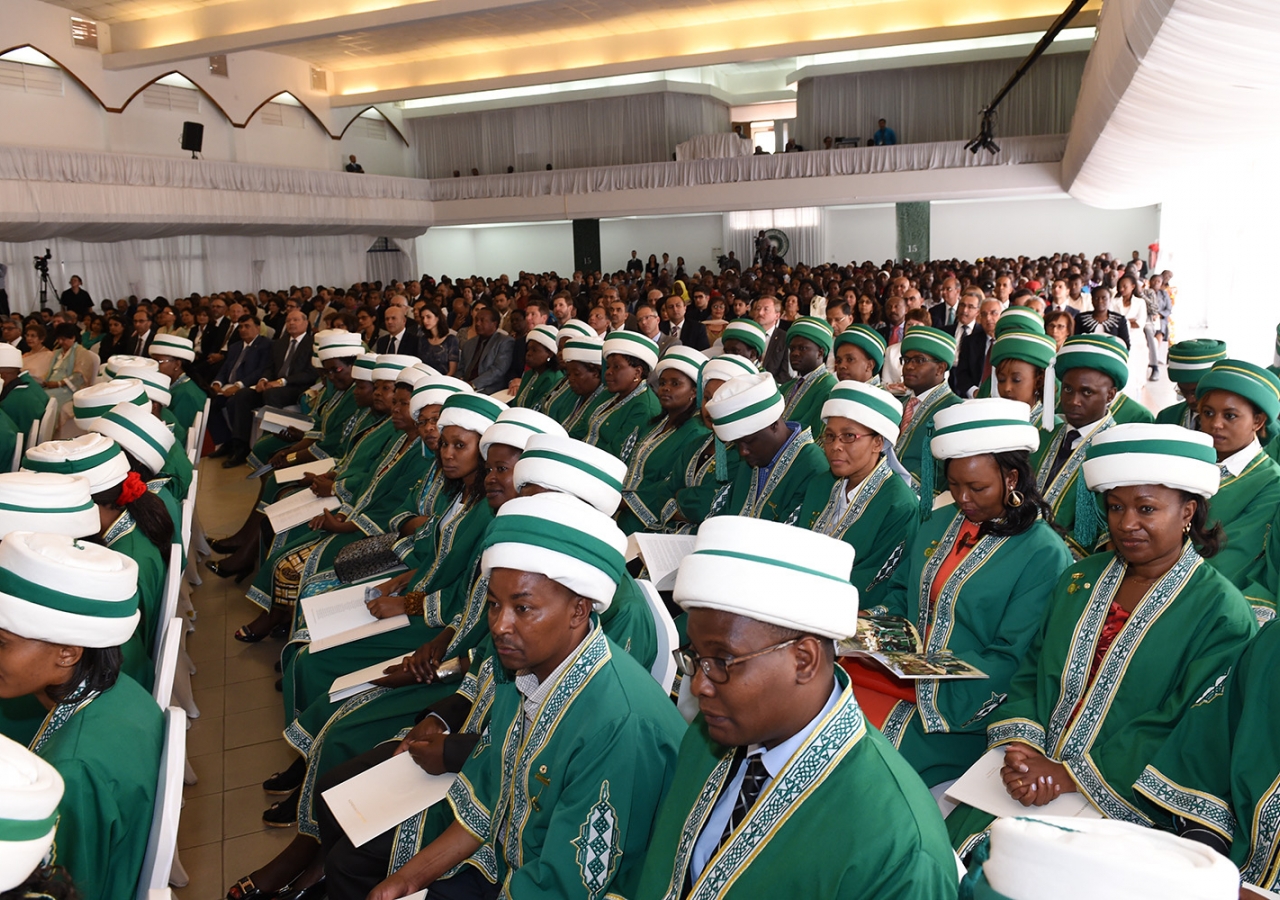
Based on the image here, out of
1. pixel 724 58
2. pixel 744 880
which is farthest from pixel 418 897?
pixel 724 58

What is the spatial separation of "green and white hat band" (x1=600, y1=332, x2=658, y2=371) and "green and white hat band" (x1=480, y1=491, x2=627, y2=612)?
3715 millimetres

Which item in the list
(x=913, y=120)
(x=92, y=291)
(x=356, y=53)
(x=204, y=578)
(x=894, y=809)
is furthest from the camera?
(x=913, y=120)

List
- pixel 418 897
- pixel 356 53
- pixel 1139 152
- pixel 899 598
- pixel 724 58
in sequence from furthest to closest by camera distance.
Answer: pixel 356 53, pixel 724 58, pixel 1139 152, pixel 899 598, pixel 418 897

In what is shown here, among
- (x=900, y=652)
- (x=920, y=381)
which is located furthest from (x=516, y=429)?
(x=920, y=381)

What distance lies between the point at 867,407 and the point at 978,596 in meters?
0.92

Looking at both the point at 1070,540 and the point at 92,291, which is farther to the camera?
the point at 92,291

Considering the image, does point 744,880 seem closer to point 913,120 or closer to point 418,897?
point 418,897

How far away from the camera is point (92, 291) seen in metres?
18.0

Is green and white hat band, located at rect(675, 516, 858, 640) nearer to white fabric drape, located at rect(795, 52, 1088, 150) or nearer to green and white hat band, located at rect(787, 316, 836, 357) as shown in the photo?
green and white hat band, located at rect(787, 316, 836, 357)

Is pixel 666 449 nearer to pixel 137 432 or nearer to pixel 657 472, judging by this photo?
pixel 657 472

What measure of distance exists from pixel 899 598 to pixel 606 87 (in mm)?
23656

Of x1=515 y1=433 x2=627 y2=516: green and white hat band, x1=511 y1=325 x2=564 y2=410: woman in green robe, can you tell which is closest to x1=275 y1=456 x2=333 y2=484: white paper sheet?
x1=511 y1=325 x2=564 y2=410: woman in green robe

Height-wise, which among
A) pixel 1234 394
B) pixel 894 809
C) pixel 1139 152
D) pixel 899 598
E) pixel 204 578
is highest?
pixel 1139 152

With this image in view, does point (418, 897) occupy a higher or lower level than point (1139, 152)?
lower
